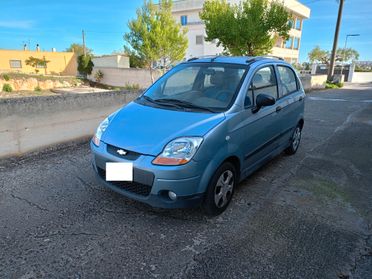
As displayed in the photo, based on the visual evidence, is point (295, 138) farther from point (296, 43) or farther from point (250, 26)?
point (296, 43)

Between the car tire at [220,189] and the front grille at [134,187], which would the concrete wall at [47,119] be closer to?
the front grille at [134,187]

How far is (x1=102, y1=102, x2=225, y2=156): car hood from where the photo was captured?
2577 millimetres

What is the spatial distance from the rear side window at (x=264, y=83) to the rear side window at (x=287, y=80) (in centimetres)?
28

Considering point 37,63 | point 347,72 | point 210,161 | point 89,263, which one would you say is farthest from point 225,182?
point 37,63

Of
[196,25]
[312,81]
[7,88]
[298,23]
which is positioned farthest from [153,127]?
[298,23]

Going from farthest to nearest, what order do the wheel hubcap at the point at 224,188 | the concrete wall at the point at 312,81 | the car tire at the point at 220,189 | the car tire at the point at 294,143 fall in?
the concrete wall at the point at 312,81
the car tire at the point at 294,143
the wheel hubcap at the point at 224,188
the car tire at the point at 220,189

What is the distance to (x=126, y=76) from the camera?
28.8 m

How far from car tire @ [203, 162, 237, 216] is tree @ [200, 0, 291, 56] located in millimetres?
14727

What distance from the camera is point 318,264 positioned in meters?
2.30

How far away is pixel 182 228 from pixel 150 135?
3.26ft

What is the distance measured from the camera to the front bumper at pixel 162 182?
2479mm

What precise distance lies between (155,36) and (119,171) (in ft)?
72.2

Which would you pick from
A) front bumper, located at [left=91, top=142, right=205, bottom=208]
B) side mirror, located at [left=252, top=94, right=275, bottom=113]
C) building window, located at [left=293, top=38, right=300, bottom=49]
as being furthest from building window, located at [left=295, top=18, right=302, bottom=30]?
front bumper, located at [left=91, top=142, right=205, bottom=208]

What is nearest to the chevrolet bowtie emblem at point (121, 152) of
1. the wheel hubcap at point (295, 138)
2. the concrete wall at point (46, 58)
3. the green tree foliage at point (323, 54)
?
the wheel hubcap at point (295, 138)
